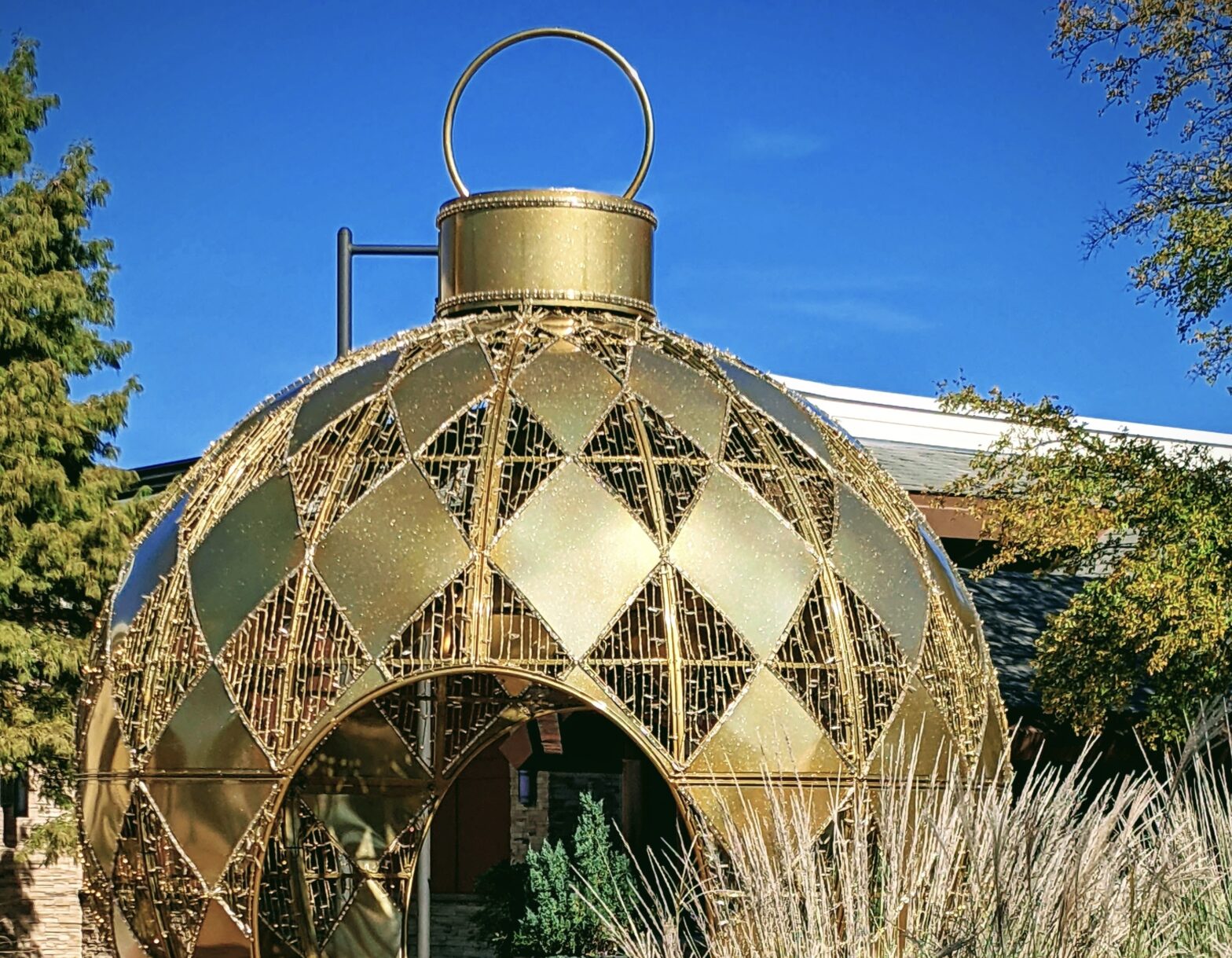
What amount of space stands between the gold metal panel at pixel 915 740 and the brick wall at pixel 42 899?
16930 millimetres

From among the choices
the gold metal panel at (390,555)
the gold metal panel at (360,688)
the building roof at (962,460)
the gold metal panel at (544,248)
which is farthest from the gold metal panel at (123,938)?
the building roof at (962,460)

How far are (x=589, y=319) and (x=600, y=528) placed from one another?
108 cm

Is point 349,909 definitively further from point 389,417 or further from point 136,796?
point 389,417

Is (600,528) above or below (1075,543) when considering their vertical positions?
below

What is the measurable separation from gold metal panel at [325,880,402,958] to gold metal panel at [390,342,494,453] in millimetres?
2443

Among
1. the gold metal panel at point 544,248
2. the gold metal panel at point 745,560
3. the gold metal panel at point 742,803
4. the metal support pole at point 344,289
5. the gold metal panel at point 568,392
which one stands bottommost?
the gold metal panel at point 742,803

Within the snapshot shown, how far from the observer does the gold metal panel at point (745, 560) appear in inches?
250

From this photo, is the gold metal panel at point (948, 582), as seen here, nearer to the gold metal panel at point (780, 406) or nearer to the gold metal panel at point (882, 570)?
the gold metal panel at point (882, 570)

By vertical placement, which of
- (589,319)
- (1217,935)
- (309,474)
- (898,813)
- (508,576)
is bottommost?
(1217,935)

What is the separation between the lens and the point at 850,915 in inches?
223

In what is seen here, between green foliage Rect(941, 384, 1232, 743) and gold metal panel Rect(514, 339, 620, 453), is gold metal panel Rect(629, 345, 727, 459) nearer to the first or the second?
gold metal panel Rect(514, 339, 620, 453)

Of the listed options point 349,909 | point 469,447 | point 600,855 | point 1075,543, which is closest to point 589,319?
point 469,447

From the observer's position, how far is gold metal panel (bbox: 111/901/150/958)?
668cm

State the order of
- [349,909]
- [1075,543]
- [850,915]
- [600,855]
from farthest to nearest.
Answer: [600,855] < [1075,543] < [349,909] < [850,915]
